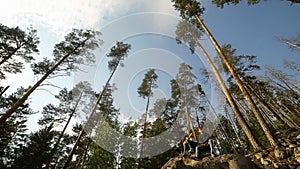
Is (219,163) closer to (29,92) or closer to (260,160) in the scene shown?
(260,160)

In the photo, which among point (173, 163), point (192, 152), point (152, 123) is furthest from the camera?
point (152, 123)

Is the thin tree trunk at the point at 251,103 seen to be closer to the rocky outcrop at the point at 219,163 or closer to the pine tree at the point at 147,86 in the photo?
the rocky outcrop at the point at 219,163

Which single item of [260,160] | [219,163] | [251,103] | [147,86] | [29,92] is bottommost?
[219,163]

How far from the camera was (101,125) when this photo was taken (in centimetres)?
2167

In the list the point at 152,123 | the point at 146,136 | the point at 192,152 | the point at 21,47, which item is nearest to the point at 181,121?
the point at 152,123

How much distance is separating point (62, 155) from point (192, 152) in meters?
22.1

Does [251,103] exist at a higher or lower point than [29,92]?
lower

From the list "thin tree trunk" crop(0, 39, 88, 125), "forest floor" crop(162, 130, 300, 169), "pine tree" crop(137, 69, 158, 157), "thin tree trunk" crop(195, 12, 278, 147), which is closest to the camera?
"forest floor" crop(162, 130, 300, 169)

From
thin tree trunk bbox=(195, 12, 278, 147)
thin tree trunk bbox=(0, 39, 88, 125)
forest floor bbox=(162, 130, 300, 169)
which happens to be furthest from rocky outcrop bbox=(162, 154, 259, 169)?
thin tree trunk bbox=(0, 39, 88, 125)

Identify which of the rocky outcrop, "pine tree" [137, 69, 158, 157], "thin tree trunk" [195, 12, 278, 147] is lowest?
the rocky outcrop

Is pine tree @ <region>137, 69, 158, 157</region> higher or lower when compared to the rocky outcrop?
higher

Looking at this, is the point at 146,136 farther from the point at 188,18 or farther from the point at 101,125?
the point at 188,18

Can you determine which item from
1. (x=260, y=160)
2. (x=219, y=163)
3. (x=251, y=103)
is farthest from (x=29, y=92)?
(x=251, y=103)

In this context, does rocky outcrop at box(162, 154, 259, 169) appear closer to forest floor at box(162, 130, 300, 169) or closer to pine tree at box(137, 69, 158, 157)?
forest floor at box(162, 130, 300, 169)
